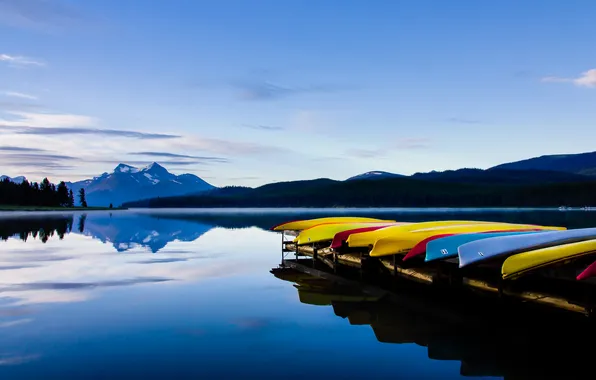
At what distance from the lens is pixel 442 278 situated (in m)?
14.5

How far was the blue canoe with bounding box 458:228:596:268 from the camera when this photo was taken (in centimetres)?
1126

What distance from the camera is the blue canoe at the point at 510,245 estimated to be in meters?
11.3

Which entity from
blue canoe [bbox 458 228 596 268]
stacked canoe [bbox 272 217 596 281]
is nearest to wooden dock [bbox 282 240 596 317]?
stacked canoe [bbox 272 217 596 281]

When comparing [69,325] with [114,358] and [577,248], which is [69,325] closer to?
[114,358]

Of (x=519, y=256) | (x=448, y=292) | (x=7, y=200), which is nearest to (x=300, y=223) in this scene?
(x=448, y=292)

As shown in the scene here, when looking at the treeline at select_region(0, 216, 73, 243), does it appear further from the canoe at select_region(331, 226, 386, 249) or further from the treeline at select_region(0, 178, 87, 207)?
the treeline at select_region(0, 178, 87, 207)

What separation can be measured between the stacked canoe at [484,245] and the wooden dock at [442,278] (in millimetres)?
349

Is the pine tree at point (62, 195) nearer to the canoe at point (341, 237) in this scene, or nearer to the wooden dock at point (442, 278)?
the wooden dock at point (442, 278)

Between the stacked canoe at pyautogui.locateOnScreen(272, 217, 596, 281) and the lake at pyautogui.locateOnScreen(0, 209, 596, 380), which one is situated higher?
the stacked canoe at pyautogui.locateOnScreen(272, 217, 596, 281)

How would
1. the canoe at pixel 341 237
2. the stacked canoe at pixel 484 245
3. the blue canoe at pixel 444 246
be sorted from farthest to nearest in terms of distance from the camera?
the canoe at pixel 341 237
the blue canoe at pixel 444 246
the stacked canoe at pixel 484 245

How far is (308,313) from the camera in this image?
454 inches

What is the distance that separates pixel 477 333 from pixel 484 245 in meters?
2.43

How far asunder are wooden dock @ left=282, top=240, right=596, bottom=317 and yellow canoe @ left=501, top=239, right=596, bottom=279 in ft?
2.94

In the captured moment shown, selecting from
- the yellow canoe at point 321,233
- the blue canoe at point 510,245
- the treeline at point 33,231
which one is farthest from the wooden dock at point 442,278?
the treeline at point 33,231
